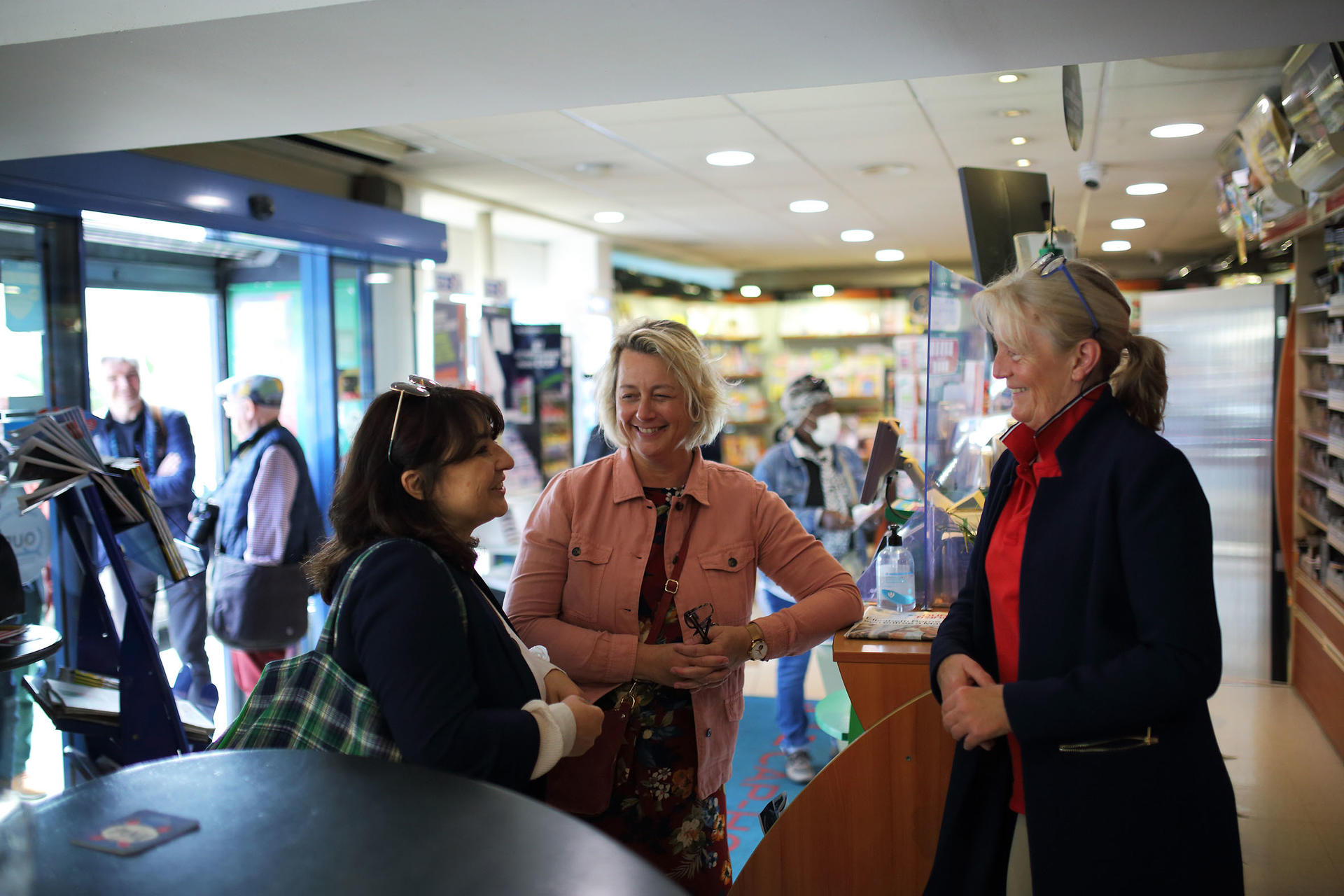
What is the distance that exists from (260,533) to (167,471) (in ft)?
1.80

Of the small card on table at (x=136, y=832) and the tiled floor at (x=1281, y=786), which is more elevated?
the small card on table at (x=136, y=832)

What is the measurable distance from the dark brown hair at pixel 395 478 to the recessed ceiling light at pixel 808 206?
5702 millimetres

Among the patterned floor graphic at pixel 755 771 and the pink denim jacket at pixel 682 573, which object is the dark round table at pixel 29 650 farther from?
the patterned floor graphic at pixel 755 771

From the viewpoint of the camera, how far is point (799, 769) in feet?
14.1

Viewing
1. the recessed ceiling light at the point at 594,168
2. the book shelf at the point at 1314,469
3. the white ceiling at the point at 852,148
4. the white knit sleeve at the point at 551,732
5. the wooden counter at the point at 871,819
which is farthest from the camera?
the recessed ceiling light at the point at 594,168

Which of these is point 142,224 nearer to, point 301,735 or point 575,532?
point 575,532

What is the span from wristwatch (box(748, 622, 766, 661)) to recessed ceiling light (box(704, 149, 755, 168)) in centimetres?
372

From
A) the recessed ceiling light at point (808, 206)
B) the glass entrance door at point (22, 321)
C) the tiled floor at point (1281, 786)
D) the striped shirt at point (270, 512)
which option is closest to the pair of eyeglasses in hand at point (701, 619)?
the tiled floor at point (1281, 786)

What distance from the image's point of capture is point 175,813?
1.02 meters

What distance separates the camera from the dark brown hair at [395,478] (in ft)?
4.94

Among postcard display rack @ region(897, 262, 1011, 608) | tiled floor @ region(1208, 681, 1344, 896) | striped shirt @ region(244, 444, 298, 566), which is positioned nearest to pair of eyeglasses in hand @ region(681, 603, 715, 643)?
postcard display rack @ region(897, 262, 1011, 608)

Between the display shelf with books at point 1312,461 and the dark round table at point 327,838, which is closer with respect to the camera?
the dark round table at point 327,838

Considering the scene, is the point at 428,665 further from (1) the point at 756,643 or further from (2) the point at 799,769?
(2) the point at 799,769

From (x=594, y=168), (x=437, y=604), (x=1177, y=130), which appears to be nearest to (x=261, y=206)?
(x=594, y=168)
